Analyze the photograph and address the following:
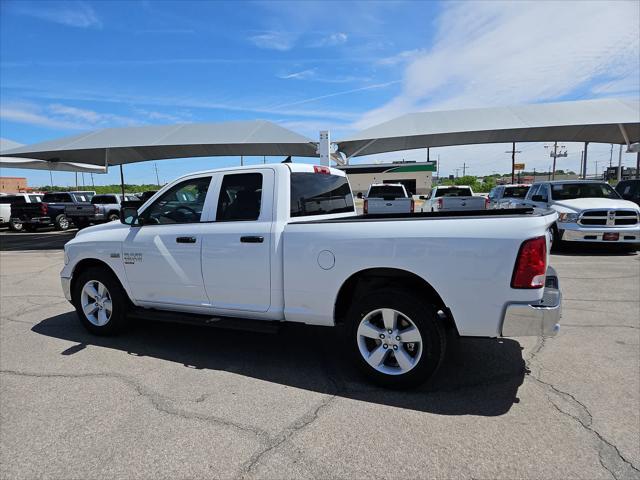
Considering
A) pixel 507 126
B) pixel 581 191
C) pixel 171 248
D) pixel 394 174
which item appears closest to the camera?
pixel 171 248

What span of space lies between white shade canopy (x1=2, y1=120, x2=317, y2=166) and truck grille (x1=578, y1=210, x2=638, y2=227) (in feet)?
30.8

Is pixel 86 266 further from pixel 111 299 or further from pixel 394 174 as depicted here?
pixel 394 174

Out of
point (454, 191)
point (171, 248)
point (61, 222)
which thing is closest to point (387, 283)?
point (171, 248)

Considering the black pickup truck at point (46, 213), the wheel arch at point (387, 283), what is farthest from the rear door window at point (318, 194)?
the black pickup truck at point (46, 213)

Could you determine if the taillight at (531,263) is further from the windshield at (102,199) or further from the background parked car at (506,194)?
the windshield at (102,199)

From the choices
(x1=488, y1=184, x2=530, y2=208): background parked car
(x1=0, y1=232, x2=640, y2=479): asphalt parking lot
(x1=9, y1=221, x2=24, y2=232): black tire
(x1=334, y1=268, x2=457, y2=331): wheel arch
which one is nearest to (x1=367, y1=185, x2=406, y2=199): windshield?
(x1=488, y1=184, x2=530, y2=208): background parked car

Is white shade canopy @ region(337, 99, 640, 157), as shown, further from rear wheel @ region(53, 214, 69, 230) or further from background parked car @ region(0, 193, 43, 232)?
background parked car @ region(0, 193, 43, 232)

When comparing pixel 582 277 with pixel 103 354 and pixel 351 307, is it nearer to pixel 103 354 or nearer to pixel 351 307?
pixel 351 307

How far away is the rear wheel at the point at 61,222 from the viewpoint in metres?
21.0

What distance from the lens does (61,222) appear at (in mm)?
21234

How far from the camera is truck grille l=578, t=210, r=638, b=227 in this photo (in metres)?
10.0

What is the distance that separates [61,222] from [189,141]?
1039 centimetres

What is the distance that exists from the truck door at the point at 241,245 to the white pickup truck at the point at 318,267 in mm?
11

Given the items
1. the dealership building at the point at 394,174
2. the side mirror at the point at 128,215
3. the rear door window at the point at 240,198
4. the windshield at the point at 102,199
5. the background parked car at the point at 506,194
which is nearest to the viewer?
the rear door window at the point at 240,198
